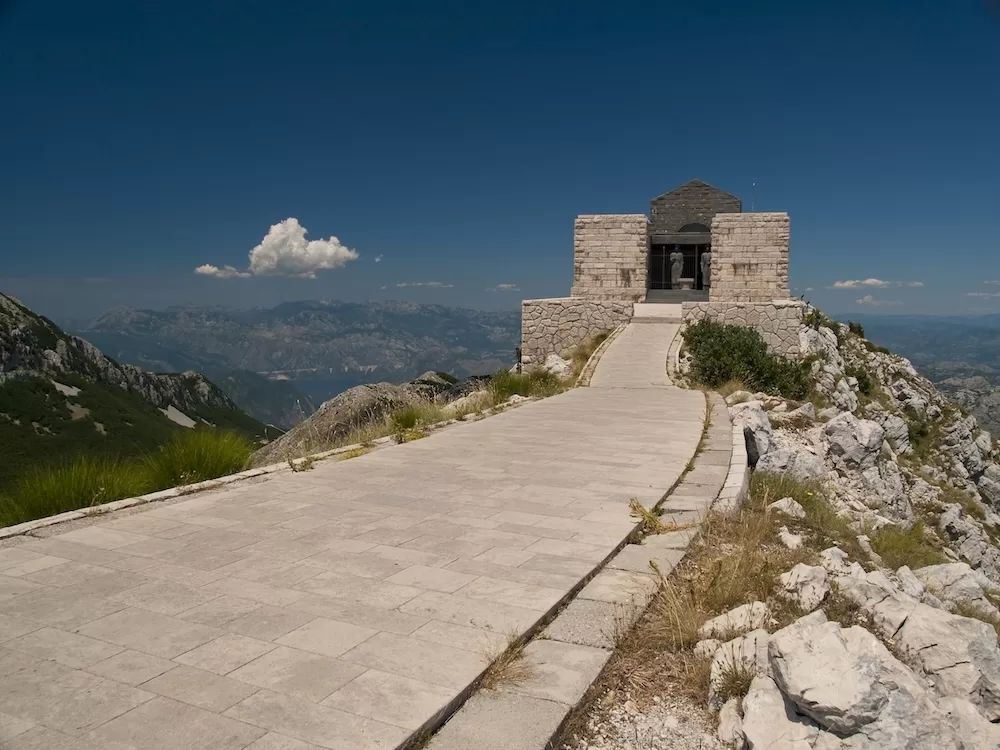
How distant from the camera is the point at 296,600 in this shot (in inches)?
147

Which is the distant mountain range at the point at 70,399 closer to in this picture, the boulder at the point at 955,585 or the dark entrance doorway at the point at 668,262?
the dark entrance doorway at the point at 668,262

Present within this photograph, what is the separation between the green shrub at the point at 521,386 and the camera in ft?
42.1

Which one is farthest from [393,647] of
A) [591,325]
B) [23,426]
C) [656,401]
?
[23,426]

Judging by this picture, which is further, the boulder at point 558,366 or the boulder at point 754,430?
the boulder at point 558,366

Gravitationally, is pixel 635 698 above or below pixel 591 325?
below

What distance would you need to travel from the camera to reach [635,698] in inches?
120

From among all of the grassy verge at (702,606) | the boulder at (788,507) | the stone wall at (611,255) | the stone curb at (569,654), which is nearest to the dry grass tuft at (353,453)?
the stone curb at (569,654)

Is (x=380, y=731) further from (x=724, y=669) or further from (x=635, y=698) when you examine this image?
(x=724, y=669)

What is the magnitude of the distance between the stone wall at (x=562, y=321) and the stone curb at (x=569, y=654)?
1420cm

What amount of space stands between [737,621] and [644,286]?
59.5 feet

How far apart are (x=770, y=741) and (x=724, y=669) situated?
46 centimetres

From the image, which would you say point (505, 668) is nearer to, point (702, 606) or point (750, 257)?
point (702, 606)

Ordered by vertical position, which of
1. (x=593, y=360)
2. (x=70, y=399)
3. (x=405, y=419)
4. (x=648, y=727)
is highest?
(x=593, y=360)

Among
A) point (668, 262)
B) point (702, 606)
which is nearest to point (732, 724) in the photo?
point (702, 606)
